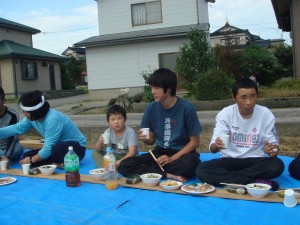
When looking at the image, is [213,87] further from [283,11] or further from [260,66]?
[260,66]

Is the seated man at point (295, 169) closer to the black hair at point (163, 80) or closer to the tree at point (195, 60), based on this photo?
the black hair at point (163, 80)

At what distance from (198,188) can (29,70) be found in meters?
22.8

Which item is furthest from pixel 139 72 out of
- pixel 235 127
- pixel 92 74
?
pixel 235 127

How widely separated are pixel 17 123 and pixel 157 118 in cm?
211

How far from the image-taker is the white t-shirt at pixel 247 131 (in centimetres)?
346

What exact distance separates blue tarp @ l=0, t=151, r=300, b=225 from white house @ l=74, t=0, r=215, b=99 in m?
13.7

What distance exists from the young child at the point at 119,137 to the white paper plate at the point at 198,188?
3.50 feet

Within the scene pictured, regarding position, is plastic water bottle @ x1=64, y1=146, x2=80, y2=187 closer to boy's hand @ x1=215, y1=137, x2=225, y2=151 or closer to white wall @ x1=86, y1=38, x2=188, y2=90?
boy's hand @ x1=215, y1=137, x2=225, y2=151

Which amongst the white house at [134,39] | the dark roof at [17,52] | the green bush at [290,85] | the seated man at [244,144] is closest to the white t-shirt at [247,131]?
the seated man at [244,144]

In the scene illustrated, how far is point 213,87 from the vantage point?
1071 cm

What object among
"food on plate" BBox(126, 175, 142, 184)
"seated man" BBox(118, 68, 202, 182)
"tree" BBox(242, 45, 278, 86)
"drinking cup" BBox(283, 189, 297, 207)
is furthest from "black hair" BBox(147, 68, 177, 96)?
"tree" BBox(242, 45, 278, 86)

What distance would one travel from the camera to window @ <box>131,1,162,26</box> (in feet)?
59.3

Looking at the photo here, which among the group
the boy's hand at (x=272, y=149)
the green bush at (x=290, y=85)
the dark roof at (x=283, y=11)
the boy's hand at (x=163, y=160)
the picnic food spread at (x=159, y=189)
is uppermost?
the dark roof at (x=283, y=11)

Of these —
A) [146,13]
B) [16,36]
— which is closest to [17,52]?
[16,36]
